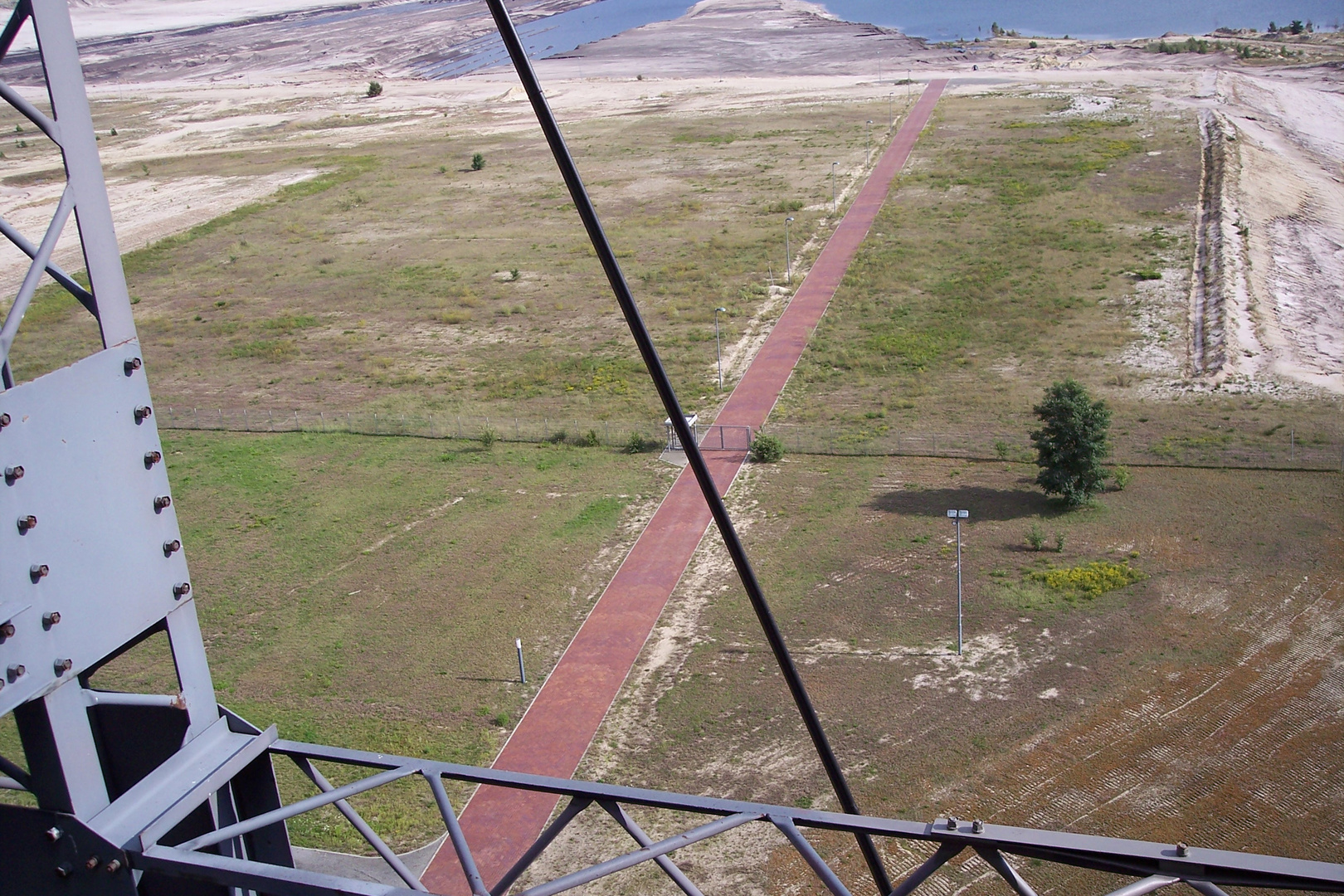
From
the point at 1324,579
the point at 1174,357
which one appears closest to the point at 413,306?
the point at 1174,357

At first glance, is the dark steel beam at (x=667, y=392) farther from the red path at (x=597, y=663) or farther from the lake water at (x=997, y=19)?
the lake water at (x=997, y=19)

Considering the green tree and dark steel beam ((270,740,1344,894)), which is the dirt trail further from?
dark steel beam ((270,740,1344,894))

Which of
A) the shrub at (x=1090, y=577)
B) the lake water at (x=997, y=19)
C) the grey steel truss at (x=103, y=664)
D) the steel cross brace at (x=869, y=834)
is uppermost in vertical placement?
the lake water at (x=997, y=19)

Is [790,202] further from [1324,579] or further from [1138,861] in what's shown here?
[1138,861]

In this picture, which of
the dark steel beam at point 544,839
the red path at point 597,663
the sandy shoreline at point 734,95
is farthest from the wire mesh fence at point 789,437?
the dark steel beam at point 544,839

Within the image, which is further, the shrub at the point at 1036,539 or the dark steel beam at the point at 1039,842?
the shrub at the point at 1036,539

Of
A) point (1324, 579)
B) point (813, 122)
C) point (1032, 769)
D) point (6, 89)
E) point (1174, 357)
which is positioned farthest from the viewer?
point (813, 122)

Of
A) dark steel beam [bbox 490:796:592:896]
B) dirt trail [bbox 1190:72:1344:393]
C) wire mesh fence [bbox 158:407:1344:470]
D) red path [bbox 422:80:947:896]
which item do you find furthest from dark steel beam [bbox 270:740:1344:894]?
dirt trail [bbox 1190:72:1344:393]
